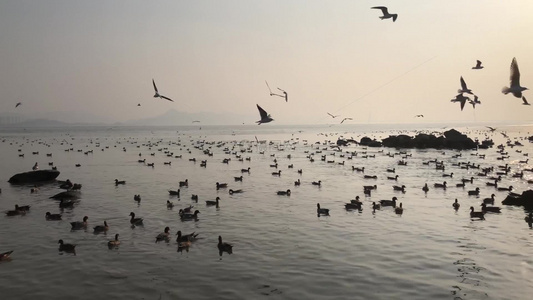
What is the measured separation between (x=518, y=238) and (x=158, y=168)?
47.9 m

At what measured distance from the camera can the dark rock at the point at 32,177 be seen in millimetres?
43219

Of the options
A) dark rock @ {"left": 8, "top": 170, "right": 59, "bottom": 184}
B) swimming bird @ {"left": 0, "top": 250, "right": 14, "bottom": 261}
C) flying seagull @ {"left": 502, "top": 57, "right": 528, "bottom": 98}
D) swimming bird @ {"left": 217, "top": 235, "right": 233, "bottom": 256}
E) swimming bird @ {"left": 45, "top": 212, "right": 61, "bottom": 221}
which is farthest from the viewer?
dark rock @ {"left": 8, "top": 170, "right": 59, "bottom": 184}

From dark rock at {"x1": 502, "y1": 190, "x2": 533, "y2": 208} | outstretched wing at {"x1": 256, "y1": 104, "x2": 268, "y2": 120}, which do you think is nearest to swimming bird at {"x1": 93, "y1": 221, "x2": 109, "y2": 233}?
outstretched wing at {"x1": 256, "y1": 104, "x2": 268, "y2": 120}

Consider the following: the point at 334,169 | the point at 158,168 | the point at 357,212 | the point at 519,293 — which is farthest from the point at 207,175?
the point at 519,293

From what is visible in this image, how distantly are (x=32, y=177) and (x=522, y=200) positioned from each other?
46754 mm

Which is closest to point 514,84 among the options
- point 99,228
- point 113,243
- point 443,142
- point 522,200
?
point 522,200

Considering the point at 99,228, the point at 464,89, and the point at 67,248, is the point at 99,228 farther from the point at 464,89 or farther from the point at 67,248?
the point at 464,89

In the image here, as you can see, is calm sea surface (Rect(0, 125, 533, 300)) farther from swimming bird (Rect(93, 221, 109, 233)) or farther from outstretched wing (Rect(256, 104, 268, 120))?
outstretched wing (Rect(256, 104, 268, 120))

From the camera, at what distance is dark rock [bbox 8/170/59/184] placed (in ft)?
142

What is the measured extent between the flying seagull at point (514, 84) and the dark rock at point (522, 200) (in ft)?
58.7

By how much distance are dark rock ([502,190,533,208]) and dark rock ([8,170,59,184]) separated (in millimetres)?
44821

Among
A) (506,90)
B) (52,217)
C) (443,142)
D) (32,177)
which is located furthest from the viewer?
(443,142)

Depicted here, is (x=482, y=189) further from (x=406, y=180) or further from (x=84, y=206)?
(x=84, y=206)

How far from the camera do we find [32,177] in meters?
44.1
